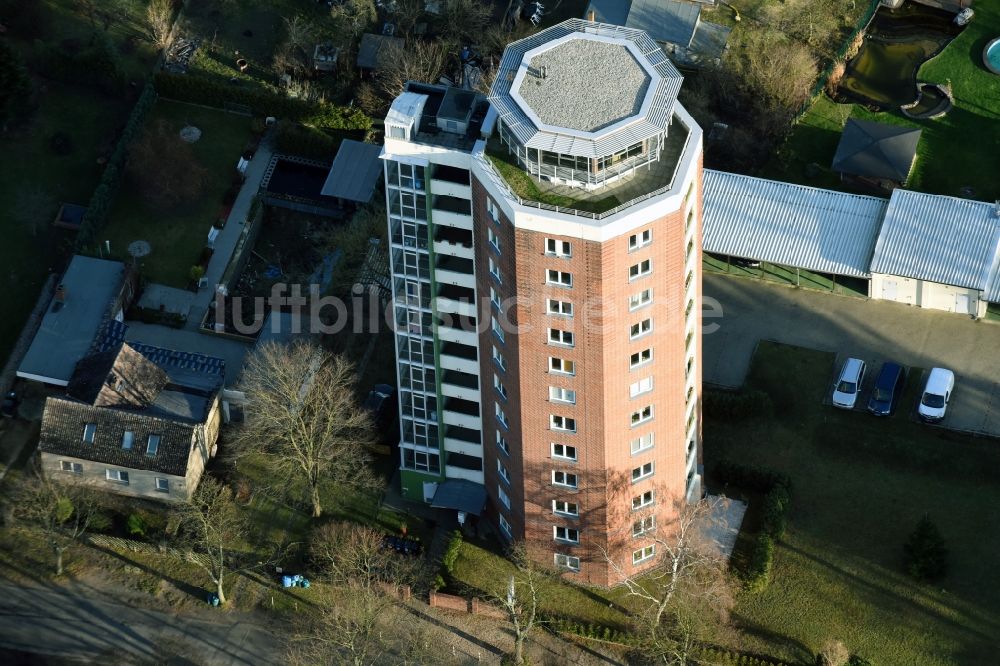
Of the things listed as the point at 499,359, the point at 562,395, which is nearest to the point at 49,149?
the point at 499,359

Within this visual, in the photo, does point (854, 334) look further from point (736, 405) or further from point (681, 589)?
point (681, 589)

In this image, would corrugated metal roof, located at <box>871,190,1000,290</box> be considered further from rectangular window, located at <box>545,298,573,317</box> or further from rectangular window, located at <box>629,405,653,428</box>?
rectangular window, located at <box>545,298,573,317</box>

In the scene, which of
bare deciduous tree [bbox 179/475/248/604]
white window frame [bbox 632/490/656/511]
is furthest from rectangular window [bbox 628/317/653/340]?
bare deciduous tree [bbox 179/475/248/604]

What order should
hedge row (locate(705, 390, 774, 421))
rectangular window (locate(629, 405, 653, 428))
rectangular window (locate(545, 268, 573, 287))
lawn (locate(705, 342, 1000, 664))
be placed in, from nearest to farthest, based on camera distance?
rectangular window (locate(545, 268, 573, 287))
rectangular window (locate(629, 405, 653, 428))
lawn (locate(705, 342, 1000, 664))
hedge row (locate(705, 390, 774, 421))

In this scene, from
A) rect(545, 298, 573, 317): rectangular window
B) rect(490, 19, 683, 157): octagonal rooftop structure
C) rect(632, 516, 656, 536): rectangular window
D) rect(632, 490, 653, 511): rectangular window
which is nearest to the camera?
rect(490, 19, 683, 157): octagonal rooftop structure

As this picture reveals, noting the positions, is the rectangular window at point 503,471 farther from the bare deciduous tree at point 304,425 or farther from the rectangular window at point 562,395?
the bare deciduous tree at point 304,425

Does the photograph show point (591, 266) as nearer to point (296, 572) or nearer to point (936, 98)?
point (296, 572)
